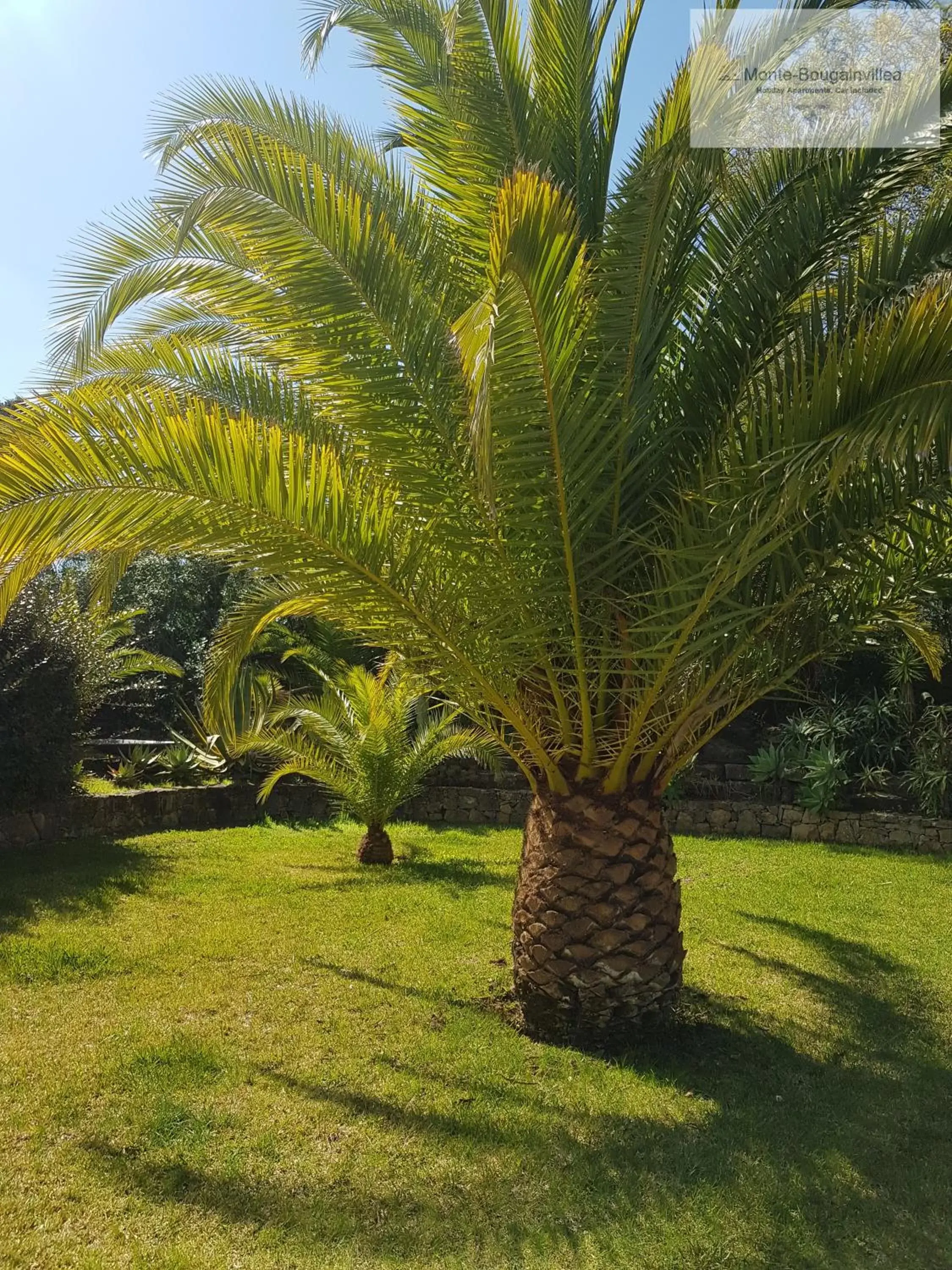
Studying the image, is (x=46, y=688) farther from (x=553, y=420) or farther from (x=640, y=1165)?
(x=640, y=1165)

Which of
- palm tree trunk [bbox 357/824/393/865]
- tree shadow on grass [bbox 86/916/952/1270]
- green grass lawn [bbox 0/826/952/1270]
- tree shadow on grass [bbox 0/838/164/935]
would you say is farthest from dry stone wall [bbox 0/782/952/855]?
tree shadow on grass [bbox 86/916/952/1270]

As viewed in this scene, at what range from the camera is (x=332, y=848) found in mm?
10188

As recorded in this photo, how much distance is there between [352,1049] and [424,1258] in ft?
5.54

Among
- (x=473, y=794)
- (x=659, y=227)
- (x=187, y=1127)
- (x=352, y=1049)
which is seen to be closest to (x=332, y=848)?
(x=473, y=794)

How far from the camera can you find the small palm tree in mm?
9172

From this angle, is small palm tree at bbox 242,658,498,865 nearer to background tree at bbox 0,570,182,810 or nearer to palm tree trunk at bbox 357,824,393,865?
palm tree trunk at bbox 357,824,393,865

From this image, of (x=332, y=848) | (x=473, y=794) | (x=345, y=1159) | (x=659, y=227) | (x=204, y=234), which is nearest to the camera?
(x=345, y=1159)

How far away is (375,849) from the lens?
9.33 meters

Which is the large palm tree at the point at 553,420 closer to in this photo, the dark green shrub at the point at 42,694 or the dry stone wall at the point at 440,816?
the dark green shrub at the point at 42,694

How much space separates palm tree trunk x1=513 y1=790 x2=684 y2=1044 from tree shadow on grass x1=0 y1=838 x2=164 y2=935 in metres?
3.74

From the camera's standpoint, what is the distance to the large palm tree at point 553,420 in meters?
3.62

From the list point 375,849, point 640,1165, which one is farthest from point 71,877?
point 640,1165

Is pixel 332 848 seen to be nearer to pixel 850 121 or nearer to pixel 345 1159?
pixel 345 1159

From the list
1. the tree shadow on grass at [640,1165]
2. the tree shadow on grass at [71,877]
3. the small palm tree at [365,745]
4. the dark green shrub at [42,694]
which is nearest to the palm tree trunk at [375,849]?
the small palm tree at [365,745]
